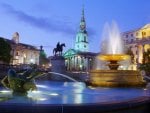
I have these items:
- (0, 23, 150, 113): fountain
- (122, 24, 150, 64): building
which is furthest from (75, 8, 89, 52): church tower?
(0, 23, 150, 113): fountain

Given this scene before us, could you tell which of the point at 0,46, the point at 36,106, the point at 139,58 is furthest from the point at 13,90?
the point at 139,58

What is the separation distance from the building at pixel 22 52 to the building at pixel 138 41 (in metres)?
39.1

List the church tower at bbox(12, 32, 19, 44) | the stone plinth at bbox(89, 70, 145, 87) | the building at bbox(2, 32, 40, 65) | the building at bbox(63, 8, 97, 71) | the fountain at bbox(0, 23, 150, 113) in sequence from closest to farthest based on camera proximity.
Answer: the fountain at bbox(0, 23, 150, 113), the stone plinth at bbox(89, 70, 145, 87), the building at bbox(63, 8, 97, 71), the building at bbox(2, 32, 40, 65), the church tower at bbox(12, 32, 19, 44)

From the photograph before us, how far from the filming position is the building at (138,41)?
292 ft

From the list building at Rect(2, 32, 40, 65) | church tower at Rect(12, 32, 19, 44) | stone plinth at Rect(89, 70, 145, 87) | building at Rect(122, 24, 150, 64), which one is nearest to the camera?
stone plinth at Rect(89, 70, 145, 87)

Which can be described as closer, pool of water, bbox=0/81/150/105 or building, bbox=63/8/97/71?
pool of water, bbox=0/81/150/105

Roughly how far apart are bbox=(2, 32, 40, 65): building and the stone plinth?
318ft

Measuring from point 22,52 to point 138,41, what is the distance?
48.8 meters

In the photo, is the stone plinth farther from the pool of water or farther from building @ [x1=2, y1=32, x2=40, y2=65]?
building @ [x1=2, y1=32, x2=40, y2=65]

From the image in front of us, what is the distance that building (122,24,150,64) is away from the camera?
88875 millimetres

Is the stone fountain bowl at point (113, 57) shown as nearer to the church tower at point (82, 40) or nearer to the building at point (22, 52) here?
the building at point (22, 52)

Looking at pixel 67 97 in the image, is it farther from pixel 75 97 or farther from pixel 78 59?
pixel 78 59

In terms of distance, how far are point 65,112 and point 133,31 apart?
332ft

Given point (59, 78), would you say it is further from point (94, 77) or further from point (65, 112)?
point (65, 112)
